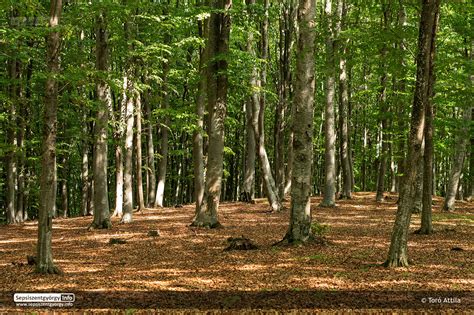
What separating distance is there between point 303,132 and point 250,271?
4.18 metres

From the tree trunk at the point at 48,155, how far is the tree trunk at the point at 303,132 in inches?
230

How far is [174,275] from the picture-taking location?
9.05 meters

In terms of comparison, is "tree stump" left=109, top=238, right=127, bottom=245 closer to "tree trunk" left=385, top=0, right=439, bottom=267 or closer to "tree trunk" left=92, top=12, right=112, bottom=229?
"tree trunk" left=92, top=12, right=112, bottom=229

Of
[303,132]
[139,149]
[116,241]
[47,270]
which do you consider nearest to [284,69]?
[139,149]

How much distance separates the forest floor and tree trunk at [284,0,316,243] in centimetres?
61

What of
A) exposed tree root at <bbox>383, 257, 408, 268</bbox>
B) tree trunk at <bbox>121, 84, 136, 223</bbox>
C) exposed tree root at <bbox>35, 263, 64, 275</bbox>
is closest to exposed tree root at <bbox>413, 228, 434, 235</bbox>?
exposed tree root at <bbox>383, 257, 408, 268</bbox>

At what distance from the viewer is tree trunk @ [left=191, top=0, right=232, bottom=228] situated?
15641 millimetres

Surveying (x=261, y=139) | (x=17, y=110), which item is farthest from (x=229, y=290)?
(x=17, y=110)

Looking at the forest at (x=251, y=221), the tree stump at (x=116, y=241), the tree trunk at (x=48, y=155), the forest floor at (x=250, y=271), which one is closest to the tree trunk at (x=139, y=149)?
the forest at (x=251, y=221)

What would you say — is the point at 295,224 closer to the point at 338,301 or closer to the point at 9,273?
the point at 338,301

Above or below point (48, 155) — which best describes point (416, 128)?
above

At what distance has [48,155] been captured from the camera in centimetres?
919

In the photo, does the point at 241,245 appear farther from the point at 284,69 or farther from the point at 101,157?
the point at 284,69

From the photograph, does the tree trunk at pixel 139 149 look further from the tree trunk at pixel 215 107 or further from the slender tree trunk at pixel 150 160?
the tree trunk at pixel 215 107
